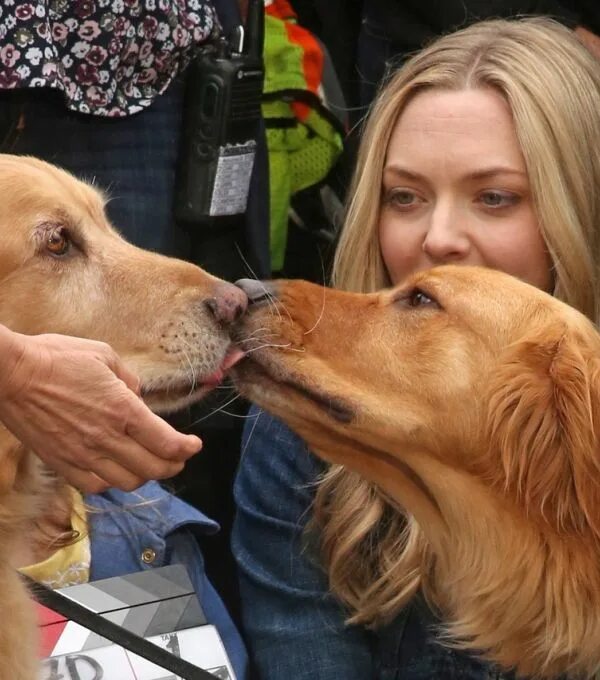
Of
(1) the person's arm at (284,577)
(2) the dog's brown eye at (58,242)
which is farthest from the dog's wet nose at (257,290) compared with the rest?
(1) the person's arm at (284,577)

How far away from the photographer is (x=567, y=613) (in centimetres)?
232

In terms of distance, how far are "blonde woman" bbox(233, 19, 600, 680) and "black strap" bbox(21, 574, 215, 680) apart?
1.66ft

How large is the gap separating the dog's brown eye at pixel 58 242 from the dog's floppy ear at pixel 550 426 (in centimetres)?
84

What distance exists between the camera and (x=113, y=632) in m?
2.22

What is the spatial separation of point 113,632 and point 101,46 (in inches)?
54.8

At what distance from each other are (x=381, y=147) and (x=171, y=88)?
60cm

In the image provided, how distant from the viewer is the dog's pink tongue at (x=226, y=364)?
2377 mm

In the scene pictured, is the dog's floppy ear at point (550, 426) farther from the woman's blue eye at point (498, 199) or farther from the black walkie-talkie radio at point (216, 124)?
the black walkie-talkie radio at point (216, 124)

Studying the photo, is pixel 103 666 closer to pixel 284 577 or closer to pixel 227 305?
pixel 284 577

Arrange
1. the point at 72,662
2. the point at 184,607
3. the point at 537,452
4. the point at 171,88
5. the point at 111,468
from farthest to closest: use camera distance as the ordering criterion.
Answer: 1. the point at 171,88
2. the point at 184,607
3. the point at 72,662
4. the point at 537,452
5. the point at 111,468

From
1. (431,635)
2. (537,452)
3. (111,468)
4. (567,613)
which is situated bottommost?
(431,635)

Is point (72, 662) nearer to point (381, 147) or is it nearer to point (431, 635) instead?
point (431, 635)

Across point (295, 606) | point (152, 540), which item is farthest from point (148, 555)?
point (295, 606)

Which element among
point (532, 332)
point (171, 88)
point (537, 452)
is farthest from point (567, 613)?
point (171, 88)
